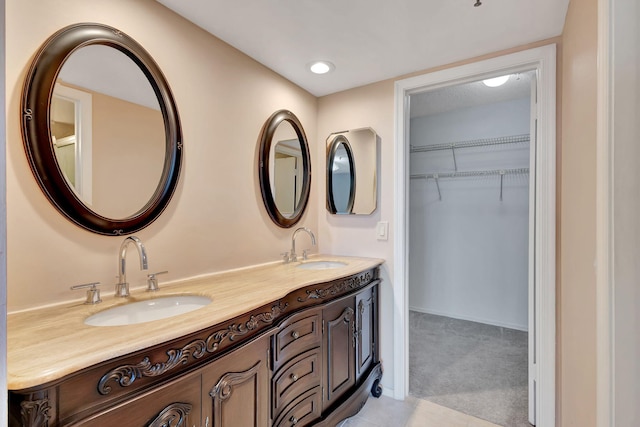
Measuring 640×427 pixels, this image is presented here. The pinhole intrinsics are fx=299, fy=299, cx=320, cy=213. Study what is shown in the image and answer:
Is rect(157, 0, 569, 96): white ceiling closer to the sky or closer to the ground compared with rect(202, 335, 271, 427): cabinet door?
closer to the sky

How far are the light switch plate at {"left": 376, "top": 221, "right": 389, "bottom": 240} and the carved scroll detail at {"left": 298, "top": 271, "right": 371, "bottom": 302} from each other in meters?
0.33

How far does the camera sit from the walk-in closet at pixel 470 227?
289 cm

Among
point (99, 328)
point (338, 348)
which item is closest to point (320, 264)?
point (338, 348)

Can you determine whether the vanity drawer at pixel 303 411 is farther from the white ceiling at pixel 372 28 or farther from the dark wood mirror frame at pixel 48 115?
the white ceiling at pixel 372 28

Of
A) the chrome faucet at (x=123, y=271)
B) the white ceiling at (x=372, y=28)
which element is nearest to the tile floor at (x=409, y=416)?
the chrome faucet at (x=123, y=271)

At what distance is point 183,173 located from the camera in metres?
1.52

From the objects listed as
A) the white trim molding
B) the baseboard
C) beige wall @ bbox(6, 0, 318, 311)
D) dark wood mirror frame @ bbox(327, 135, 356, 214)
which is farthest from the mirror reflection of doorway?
the baseboard

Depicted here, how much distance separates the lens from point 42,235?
1.07 meters

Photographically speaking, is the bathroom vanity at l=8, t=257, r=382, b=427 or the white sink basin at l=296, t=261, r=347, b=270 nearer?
the bathroom vanity at l=8, t=257, r=382, b=427

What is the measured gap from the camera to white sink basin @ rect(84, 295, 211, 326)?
111cm

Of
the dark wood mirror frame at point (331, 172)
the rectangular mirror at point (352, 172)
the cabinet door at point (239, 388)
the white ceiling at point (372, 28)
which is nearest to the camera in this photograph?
the cabinet door at point (239, 388)

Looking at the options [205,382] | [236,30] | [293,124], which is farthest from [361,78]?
[205,382]

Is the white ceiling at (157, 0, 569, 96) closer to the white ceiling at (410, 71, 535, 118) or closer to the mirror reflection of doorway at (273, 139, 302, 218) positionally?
the mirror reflection of doorway at (273, 139, 302, 218)

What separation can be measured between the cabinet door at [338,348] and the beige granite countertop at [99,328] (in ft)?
0.96
